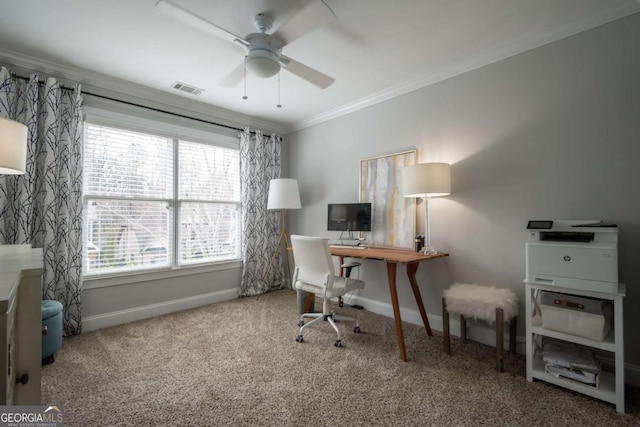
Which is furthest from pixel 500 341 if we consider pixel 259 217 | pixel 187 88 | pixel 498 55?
pixel 187 88

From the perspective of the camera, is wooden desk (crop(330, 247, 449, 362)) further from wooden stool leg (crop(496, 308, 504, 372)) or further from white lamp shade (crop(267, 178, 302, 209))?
white lamp shade (crop(267, 178, 302, 209))

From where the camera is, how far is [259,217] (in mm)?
4168

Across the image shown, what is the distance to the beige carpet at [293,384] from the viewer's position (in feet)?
5.31

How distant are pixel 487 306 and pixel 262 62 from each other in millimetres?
2351

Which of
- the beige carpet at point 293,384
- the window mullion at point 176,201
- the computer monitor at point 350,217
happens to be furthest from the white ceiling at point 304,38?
the beige carpet at point 293,384

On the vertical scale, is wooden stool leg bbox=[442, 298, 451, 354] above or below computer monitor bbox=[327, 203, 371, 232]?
below

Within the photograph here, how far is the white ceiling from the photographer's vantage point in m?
1.97

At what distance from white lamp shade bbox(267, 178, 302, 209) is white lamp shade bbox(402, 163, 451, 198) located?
1.73m

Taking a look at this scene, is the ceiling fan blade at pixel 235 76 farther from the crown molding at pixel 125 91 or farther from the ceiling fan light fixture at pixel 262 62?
the crown molding at pixel 125 91

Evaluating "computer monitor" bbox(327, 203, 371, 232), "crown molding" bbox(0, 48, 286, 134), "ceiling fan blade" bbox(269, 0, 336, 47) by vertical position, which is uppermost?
"crown molding" bbox(0, 48, 286, 134)

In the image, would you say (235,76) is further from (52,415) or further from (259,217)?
(52,415)

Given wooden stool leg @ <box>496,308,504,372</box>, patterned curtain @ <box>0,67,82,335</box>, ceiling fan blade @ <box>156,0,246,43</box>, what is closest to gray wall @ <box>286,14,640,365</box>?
wooden stool leg @ <box>496,308,504,372</box>

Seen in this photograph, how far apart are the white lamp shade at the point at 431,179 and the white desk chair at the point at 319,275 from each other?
0.95 meters

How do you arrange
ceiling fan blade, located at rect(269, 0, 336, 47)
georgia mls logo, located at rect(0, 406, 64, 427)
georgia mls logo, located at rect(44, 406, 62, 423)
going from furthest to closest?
ceiling fan blade, located at rect(269, 0, 336, 47) → georgia mls logo, located at rect(44, 406, 62, 423) → georgia mls logo, located at rect(0, 406, 64, 427)
